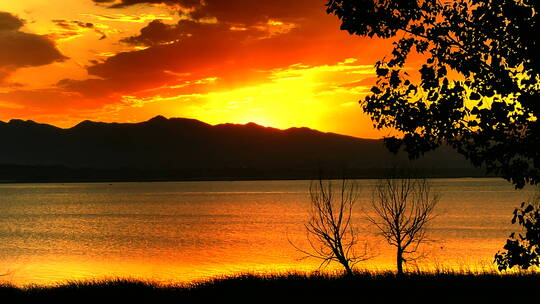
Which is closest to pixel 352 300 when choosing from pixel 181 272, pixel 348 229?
pixel 181 272

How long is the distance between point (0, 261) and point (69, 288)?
164ft

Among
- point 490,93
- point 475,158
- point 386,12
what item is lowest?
point 475,158

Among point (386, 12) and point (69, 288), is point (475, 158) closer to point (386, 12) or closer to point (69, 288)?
point (386, 12)

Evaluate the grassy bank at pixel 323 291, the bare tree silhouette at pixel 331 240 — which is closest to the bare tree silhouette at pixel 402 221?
the bare tree silhouette at pixel 331 240

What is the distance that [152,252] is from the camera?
78.2 metres

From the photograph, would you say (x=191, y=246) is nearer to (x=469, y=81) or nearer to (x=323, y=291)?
(x=323, y=291)

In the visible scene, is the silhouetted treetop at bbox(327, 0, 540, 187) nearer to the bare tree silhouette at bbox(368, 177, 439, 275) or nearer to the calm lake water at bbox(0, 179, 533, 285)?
the bare tree silhouette at bbox(368, 177, 439, 275)

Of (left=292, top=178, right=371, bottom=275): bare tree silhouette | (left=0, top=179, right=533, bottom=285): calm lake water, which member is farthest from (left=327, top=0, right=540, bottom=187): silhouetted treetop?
(left=0, top=179, right=533, bottom=285): calm lake water

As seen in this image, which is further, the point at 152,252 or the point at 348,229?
the point at 348,229

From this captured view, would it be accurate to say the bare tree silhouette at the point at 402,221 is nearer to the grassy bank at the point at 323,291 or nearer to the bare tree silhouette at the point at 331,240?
the bare tree silhouette at the point at 331,240

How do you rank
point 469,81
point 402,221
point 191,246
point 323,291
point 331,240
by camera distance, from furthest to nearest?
point 191,246 < point 331,240 < point 402,221 < point 323,291 < point 469,81

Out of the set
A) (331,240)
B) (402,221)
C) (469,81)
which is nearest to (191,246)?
(331,240)

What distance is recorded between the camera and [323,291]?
2477 cm

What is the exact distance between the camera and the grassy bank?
2342cm
